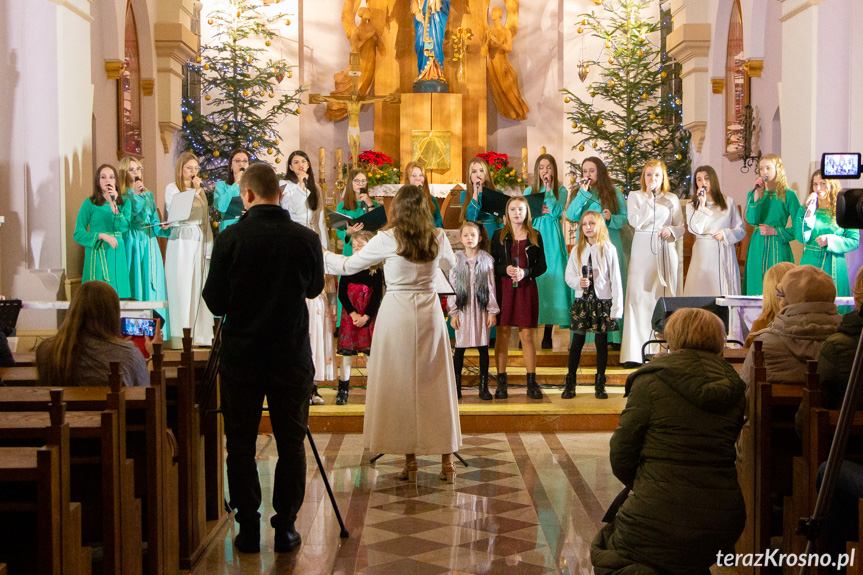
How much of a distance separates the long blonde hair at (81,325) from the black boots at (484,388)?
4130 millimetres

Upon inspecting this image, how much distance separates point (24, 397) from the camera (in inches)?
140

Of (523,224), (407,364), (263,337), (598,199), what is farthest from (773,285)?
(598,199)

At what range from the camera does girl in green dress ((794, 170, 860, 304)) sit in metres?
7.46

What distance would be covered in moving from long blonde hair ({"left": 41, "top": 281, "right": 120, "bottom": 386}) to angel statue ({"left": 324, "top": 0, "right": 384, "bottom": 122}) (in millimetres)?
10333

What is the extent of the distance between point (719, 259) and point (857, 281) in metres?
4.72

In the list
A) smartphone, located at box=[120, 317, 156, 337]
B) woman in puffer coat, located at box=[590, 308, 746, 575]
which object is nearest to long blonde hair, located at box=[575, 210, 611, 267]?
smartphone, located at box=[120, 317, 156, 337]

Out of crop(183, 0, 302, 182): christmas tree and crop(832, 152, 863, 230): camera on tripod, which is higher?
crop(183, 0, 302, 182): christmas tree

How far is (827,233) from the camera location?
7539 mm

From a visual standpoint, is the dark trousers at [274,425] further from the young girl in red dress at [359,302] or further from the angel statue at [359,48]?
the angel statue at [359,48]

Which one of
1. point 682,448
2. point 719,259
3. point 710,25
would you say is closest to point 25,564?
point 682,448

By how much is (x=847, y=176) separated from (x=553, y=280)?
5.48 meters

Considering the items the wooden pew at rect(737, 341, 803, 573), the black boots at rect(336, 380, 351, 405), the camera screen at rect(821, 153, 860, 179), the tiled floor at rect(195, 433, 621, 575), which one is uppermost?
the camera screen at rect(821, 153, 860, 179)

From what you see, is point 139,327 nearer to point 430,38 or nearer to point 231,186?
point 231,186

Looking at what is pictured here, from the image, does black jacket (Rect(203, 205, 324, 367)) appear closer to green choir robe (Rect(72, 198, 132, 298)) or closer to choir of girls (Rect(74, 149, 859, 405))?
choir of girls (Rect(74, 149, 859, 405))
